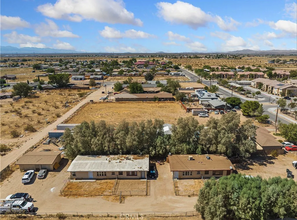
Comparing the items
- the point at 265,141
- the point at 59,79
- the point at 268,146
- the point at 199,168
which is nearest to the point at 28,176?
the point at 199,168

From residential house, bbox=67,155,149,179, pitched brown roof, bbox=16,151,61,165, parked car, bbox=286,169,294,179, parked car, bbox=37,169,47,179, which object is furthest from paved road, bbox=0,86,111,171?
parked car, bbox=286,169,294,179

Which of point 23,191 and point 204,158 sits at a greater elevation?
point 204,158

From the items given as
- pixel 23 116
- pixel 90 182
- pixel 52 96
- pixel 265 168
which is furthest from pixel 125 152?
pixel 52 96

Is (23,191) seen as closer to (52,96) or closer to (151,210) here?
(151,210)

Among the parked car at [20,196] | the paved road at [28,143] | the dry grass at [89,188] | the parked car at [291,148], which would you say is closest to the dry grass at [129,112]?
the paved road at [28,143]

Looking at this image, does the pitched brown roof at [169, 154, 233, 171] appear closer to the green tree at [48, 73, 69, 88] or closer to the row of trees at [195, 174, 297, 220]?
the row of trees at [195, 174, 297, 220]

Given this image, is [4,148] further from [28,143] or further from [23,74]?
[23,74]
